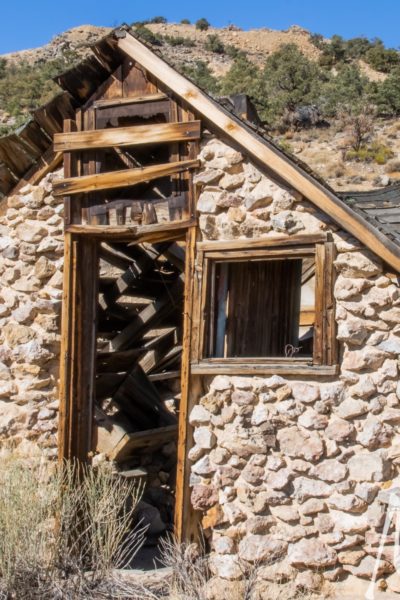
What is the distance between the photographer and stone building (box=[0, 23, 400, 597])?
6.06 m

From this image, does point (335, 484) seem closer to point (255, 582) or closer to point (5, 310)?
point (255, 582)

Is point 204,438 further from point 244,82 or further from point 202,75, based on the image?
point 202,75

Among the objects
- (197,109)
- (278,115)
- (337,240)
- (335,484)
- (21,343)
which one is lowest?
(335,484)

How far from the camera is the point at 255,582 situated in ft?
19.9

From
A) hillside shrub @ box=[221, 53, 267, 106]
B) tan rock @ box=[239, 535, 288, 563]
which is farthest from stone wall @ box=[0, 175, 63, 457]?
hillside shrub @ box=[221, 53, 267, 106]

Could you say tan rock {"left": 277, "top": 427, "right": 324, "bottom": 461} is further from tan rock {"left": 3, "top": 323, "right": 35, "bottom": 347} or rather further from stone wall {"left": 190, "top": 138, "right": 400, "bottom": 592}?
tan rock {"left": 3, "top": 323, "right": 35, "bottom": 347}

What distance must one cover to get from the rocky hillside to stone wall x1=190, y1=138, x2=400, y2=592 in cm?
1629

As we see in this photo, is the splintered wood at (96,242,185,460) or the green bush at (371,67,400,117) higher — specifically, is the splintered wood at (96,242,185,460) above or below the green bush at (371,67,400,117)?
below

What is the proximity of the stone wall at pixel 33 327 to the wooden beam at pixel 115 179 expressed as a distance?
→ 1.10 feet

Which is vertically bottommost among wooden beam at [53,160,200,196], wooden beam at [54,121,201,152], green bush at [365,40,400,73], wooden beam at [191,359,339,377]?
wooden beam at [191,359,339,377]

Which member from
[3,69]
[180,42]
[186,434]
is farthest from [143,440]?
[180,42]

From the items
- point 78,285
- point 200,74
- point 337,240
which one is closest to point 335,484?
point 337,240

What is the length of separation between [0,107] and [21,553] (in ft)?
105

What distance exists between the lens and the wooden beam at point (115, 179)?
6.86 m
